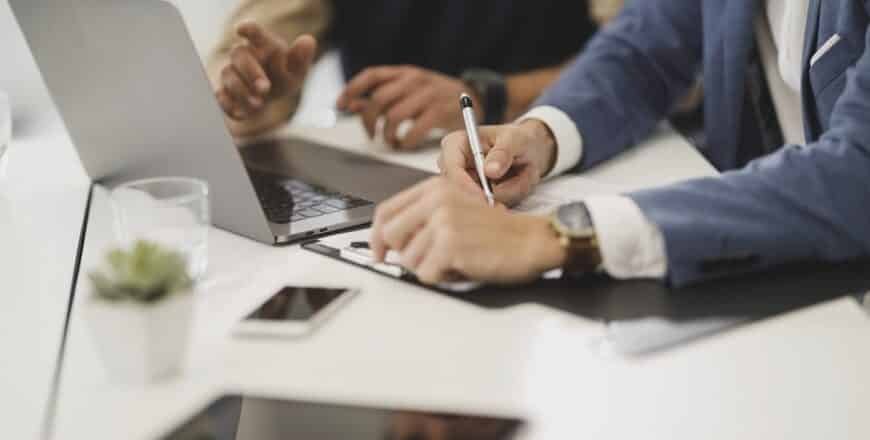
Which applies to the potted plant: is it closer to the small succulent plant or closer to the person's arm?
the small succulent plant

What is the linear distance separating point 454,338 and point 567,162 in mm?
505

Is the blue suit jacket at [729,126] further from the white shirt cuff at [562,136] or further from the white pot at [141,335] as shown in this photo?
the white pot at [141,335]

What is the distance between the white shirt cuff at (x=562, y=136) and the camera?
1192 mm

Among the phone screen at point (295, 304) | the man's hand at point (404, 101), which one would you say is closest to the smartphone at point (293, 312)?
the phone screen at point (295, 304)

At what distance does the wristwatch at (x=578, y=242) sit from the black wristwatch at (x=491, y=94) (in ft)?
2.52

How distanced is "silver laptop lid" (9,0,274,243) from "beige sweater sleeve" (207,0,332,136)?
1.04 ft

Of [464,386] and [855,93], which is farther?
[855,93]

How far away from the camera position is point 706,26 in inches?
52.4

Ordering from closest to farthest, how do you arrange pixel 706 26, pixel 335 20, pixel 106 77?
pixel 106 77 < pixel 706 26 < pixel 335 20

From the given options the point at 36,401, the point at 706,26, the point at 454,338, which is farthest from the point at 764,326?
the point at 706,26

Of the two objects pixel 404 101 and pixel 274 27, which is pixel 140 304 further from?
pixel 274 27

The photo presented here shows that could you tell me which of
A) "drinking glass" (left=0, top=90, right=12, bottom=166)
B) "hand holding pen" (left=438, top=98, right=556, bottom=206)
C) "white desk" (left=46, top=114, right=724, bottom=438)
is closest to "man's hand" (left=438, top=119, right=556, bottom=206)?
"hand holding pen" (left=438, top=98, right=556, bottom=206)

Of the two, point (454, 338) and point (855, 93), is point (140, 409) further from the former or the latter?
point (855, 93)

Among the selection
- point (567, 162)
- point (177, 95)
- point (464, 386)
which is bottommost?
point (567, 162)
